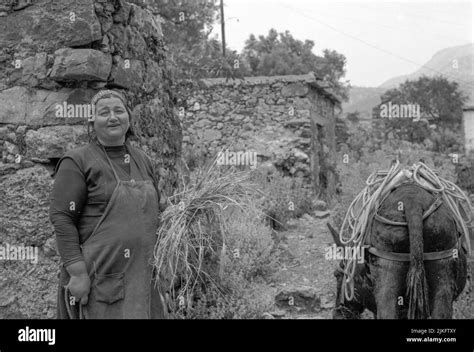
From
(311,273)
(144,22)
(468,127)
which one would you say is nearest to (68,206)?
(144,22)

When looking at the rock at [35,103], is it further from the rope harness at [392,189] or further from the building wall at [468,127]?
the building wall at [468,127]

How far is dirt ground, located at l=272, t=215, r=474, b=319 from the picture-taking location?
18.4 feet

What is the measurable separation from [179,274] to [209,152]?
328 inches

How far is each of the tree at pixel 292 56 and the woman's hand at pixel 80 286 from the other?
21.2m

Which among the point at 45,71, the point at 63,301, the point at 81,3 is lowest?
the point at 63,301

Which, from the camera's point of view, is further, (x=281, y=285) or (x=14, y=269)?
(x=281, y=285)

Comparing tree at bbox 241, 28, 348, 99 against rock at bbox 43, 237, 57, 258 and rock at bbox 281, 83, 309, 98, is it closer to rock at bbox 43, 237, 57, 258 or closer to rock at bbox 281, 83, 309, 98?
rock at bbox 281, 83, 309, 98

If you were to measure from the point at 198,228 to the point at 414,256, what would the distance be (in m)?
1.34

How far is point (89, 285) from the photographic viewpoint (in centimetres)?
290

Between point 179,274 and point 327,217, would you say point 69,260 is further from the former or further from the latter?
point 327,217

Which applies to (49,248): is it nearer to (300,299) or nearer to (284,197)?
(300,299)

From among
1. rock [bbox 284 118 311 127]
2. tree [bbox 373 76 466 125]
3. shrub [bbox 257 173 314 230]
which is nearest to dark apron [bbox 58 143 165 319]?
shrub [bbox 257 173 314 230]

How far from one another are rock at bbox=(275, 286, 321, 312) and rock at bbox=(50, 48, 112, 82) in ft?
11.3

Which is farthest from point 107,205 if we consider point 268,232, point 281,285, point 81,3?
point 268,232
